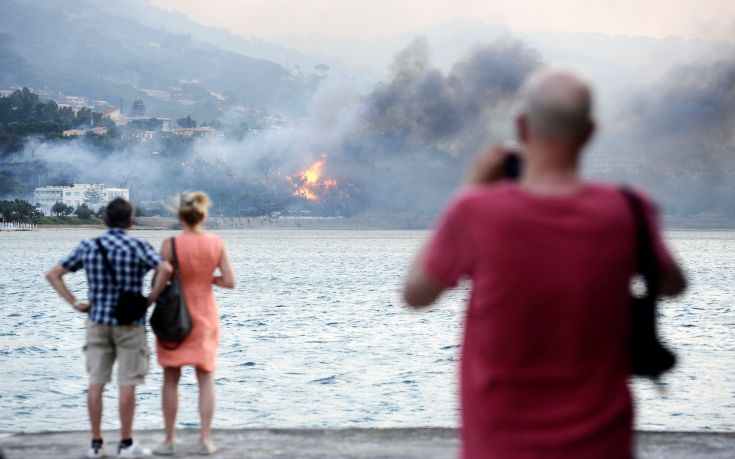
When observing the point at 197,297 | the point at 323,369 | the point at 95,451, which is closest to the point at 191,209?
the point at 197,297

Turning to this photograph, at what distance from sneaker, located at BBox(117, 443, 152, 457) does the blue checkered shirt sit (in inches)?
41.8

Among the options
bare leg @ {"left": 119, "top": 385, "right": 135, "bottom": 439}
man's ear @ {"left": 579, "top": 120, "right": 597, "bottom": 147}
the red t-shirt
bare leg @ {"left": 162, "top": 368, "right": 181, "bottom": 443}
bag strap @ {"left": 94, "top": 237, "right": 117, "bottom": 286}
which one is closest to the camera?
the red t-shirt

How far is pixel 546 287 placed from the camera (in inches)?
118

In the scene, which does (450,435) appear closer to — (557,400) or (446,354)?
(557,400)

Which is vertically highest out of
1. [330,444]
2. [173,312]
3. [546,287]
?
[546,287]

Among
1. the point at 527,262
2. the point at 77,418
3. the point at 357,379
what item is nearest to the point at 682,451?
the point at 527,262

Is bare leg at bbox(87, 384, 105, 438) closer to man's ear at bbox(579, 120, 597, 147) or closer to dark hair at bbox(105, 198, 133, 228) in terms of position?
dark hair at bbox(105, 198, 133, 228)

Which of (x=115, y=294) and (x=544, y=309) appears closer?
(x=544, y=309)

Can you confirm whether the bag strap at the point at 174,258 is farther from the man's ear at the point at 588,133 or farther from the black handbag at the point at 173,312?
the man's ear at the point at 588,133

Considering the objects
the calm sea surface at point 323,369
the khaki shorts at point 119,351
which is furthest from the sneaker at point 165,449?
the calm sea surface at point 323,369

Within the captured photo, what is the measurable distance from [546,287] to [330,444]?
19.9 feet

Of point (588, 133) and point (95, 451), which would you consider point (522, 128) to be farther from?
point (95, 451)

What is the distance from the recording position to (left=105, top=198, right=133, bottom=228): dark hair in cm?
765

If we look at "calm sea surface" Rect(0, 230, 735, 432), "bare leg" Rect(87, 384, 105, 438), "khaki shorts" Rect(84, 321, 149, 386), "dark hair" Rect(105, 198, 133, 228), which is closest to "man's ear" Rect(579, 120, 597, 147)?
"dark hair" Rect(105, 198, 133, 228)
